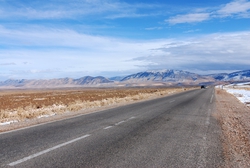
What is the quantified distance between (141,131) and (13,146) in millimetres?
4401

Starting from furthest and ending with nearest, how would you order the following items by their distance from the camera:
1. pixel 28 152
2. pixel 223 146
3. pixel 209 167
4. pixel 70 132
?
pixel 70 132
pixel 223 146
pixel 28 152
pixel 209 167

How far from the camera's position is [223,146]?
7402 millimetres

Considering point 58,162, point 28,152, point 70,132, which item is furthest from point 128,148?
point 70,132

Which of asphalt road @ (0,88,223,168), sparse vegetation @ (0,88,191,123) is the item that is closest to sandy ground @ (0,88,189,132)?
sparse vegetation @ (0,88,191,123)

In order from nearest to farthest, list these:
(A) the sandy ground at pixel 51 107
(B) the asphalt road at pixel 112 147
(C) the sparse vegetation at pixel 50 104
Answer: (B) the asphalt road at pixel 112 147
(A) the sandy ground at pixel 51 107
(C) the sparse vegetation at pixel 50 104

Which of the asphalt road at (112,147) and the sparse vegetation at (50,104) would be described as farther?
the sparse vegetation at (50,104)

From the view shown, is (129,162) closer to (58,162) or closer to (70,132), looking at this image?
(58,162)

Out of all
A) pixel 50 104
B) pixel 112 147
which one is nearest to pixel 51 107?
pixel 50 104

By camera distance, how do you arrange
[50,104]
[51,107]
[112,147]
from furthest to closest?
[50,104], [51,107], [112,147]

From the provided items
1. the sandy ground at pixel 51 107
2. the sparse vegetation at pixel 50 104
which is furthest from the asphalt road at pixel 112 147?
the sparse vegetation at pixel 50 104

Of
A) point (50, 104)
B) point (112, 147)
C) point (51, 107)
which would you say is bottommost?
point (50, 104)

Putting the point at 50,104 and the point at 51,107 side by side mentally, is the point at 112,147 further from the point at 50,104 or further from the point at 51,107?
the point at 50,104

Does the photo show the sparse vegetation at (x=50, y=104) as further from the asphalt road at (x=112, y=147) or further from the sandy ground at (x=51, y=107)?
the asphalt road at (x=112, y=147)

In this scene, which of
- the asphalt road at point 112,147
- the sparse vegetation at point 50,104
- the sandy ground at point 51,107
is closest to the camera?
the asphalt road at point 112,147
